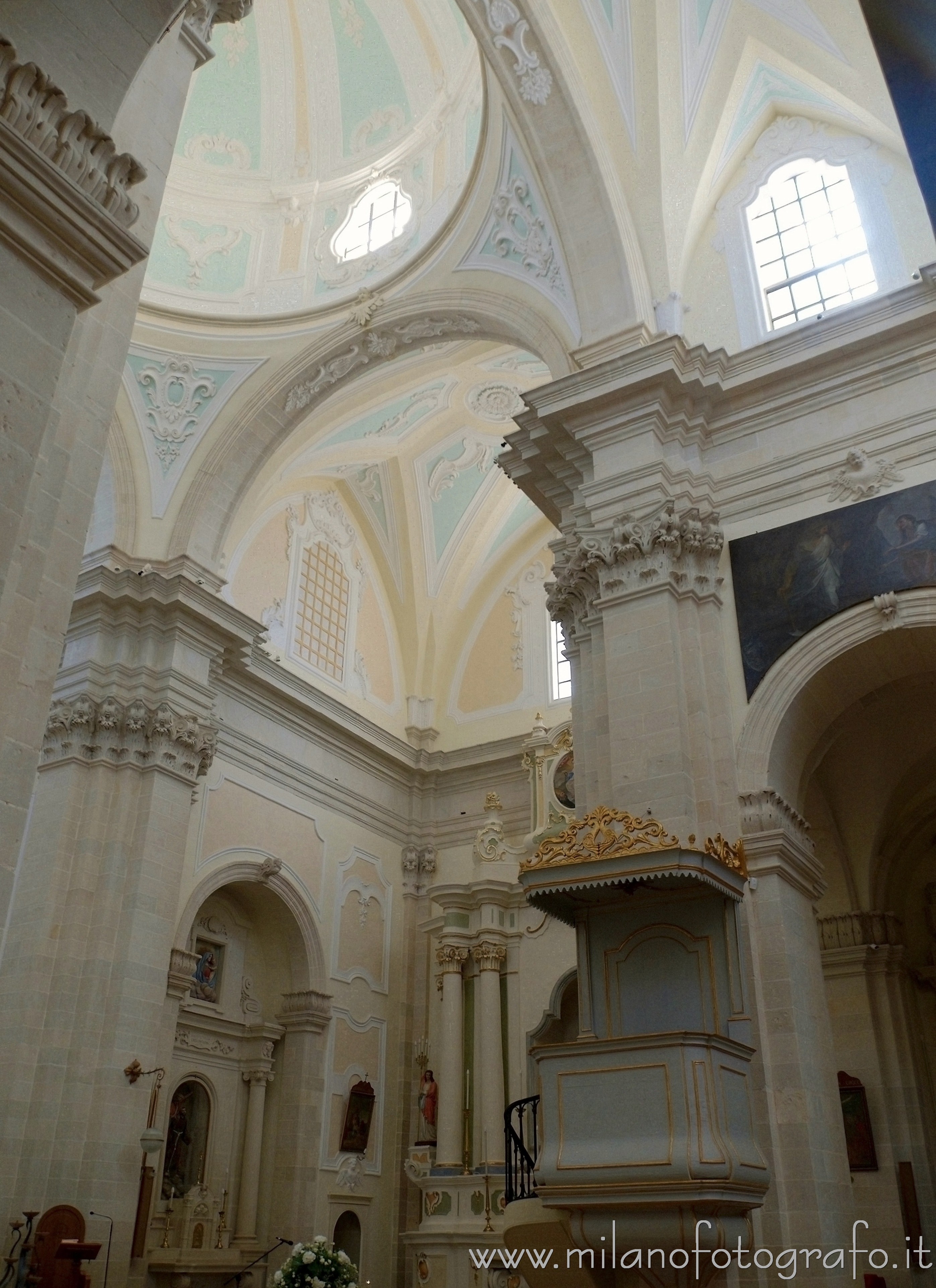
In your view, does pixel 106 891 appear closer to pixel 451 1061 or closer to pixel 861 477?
pixel 451 1061

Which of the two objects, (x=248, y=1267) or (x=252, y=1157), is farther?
(x=252, y=1157)

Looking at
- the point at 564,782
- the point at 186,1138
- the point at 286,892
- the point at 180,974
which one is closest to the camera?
the point at 180,974


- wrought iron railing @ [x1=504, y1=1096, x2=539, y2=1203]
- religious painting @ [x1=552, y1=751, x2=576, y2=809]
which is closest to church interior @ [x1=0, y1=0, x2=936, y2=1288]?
wrought iron railing @ [x1=504, y1=1096, x2=539, y2=1203]

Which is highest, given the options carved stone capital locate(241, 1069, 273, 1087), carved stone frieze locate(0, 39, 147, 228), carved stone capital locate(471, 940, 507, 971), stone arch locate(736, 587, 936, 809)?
stone arch locate(736, 587, 936, 809)

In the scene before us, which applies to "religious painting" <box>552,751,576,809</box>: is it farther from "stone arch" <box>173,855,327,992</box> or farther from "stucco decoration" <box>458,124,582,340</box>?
"stucco decoration" <box>458,124,582,340</box>

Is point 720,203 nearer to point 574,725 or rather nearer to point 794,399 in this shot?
point 794,399

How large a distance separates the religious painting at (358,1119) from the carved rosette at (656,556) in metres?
8.98

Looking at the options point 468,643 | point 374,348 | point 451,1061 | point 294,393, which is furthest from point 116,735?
point 468,643

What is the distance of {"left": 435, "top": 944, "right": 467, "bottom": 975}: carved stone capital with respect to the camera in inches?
620

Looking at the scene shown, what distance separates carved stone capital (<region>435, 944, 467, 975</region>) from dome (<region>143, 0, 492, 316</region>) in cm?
918

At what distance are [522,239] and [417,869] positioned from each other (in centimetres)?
1005

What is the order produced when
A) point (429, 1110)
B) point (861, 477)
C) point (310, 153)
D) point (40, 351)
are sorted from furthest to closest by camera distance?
point (310, 153)
point (429, 1110)
point (861, 477)
point (40, 351)

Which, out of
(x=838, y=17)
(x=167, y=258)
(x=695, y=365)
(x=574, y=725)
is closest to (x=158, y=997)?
(x=574, y=725)

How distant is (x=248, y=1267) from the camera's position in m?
13.4
